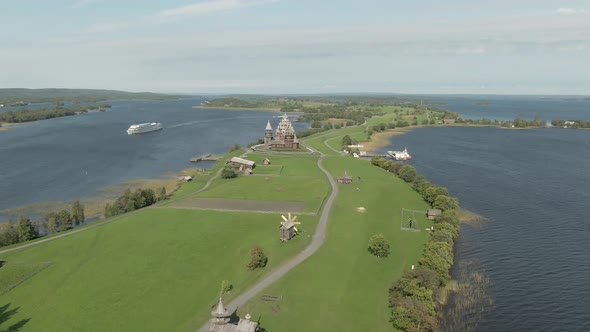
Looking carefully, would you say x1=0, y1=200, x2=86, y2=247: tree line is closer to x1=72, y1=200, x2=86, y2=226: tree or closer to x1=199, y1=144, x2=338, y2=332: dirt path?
x1=72, y1=200, x2=86, y2=226: tree

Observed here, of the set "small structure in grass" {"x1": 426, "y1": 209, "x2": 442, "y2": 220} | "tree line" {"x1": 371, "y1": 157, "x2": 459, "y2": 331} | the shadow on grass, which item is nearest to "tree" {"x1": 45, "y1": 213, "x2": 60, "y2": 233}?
the shadow on grass

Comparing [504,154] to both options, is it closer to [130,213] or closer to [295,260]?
[295,260]

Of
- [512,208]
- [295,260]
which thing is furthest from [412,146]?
[295,260]

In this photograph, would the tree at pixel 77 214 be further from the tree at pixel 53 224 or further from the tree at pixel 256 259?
the tree at pixel 256 259

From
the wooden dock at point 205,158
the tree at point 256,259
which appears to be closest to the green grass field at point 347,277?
the tree at point 256,259

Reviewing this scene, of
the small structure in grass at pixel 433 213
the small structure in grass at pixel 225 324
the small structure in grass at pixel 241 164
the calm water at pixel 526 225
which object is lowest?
the calm water at pixel 526 225

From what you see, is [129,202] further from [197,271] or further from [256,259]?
[256,259]
